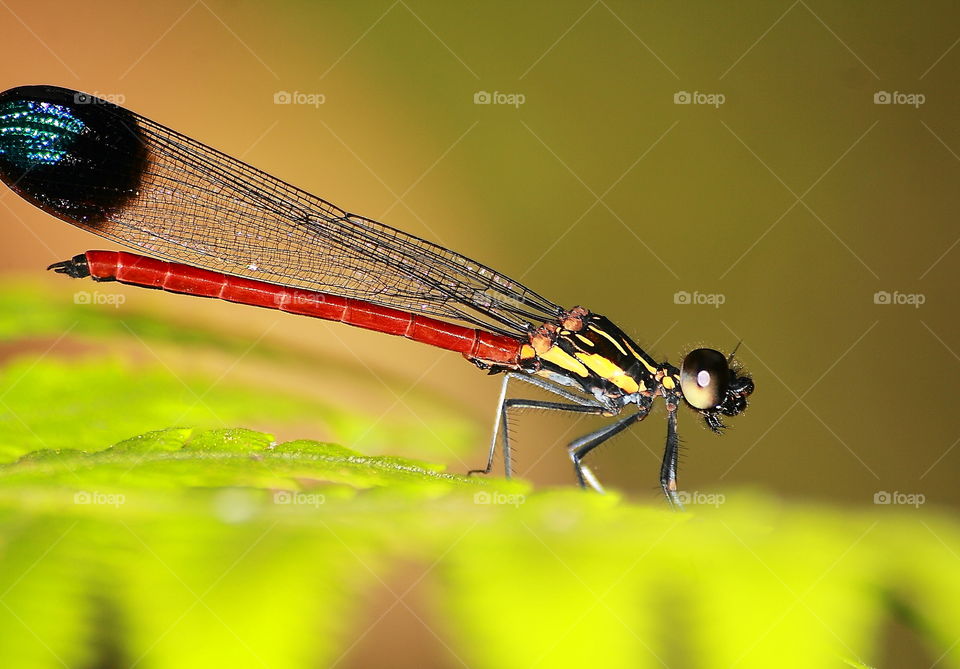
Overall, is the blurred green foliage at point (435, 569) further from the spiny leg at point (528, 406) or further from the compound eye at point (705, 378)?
the compound eye at point (705, 378)

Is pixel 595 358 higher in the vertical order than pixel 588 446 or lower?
higher

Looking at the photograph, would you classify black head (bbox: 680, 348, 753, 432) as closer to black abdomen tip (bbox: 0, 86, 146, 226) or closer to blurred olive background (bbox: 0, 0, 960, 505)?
blurred olive background (bbox: 0, 0, 960, 505)

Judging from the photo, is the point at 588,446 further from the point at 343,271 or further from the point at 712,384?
the point at 343,271

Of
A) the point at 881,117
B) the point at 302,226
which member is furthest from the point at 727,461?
the point at 302,226

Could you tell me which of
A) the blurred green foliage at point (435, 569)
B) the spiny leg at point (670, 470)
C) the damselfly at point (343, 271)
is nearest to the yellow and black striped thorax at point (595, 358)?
the damselfly at point (343, 271)

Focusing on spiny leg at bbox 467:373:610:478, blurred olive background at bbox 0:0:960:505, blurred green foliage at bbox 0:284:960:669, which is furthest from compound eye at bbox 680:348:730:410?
blurred olive background at bbox 0:0:960:505

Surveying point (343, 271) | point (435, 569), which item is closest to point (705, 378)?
point (343, 271)

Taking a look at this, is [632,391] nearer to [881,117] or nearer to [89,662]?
[89,662]
